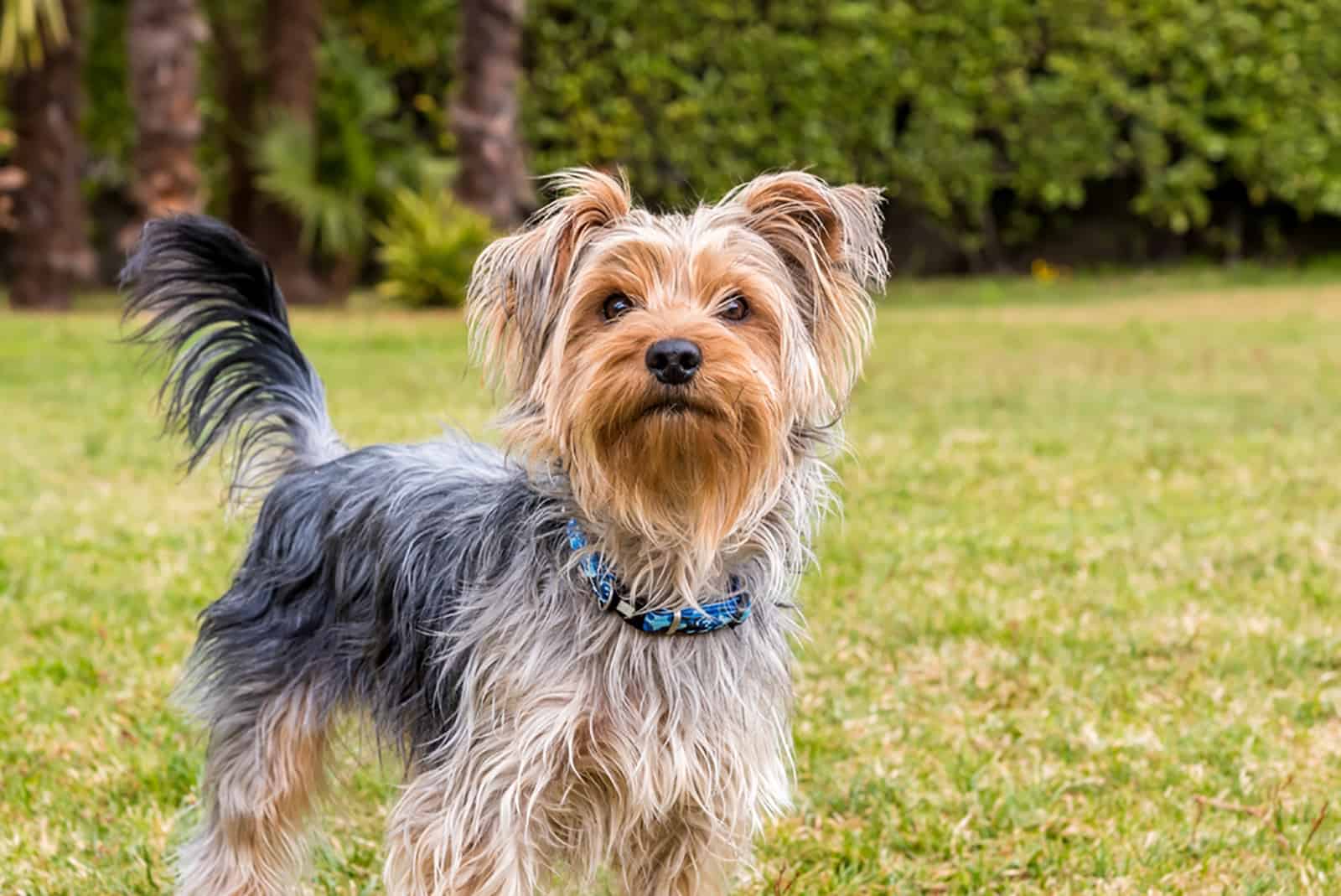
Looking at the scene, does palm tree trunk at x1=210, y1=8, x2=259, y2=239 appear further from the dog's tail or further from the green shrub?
the dog's tail

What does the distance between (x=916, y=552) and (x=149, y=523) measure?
3.61m

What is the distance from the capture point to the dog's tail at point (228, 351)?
3961 mm

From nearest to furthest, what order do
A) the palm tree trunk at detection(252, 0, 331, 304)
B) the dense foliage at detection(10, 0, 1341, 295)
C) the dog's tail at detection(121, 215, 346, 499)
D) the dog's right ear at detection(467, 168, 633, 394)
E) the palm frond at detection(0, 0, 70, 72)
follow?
the dog's right ear at detection(467, 168, 633, 394), the dog's tail at detection(121, 215, 346, 499), the palm frond at detection(0, 0, 70, 72), the palm tree trunk at detection(252, 0, 331, 304), the dense foliage at detection(10, 0, 1341, 295)

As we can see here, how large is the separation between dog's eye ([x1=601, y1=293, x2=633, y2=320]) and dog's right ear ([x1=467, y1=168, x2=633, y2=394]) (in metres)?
0.11

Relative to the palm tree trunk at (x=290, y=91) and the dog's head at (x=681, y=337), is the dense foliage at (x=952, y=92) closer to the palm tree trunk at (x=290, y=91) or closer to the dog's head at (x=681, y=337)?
the palm tree trunk at (x=290, y=91)

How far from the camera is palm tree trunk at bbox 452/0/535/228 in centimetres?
1491

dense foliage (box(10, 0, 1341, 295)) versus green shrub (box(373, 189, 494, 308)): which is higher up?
dense foliage (box(10, 0, 1341, 295))

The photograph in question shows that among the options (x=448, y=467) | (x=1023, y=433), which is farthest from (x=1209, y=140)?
(x=448, y=467)

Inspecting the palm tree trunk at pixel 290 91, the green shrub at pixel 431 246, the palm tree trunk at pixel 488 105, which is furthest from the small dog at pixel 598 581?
the palm tree trunk at pixel 290 91

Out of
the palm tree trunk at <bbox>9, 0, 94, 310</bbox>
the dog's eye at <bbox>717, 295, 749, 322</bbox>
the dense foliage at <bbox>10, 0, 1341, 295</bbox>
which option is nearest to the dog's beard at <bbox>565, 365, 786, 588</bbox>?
the dog's eye at <bbox>717, 295, 749, 322</bbox>

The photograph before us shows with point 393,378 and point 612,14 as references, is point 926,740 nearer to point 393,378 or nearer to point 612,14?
point 393,378

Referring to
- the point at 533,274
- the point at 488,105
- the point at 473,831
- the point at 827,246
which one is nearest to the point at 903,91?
the point at 488,105

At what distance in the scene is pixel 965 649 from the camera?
561cm

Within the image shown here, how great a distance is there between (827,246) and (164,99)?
12128 millimetres
